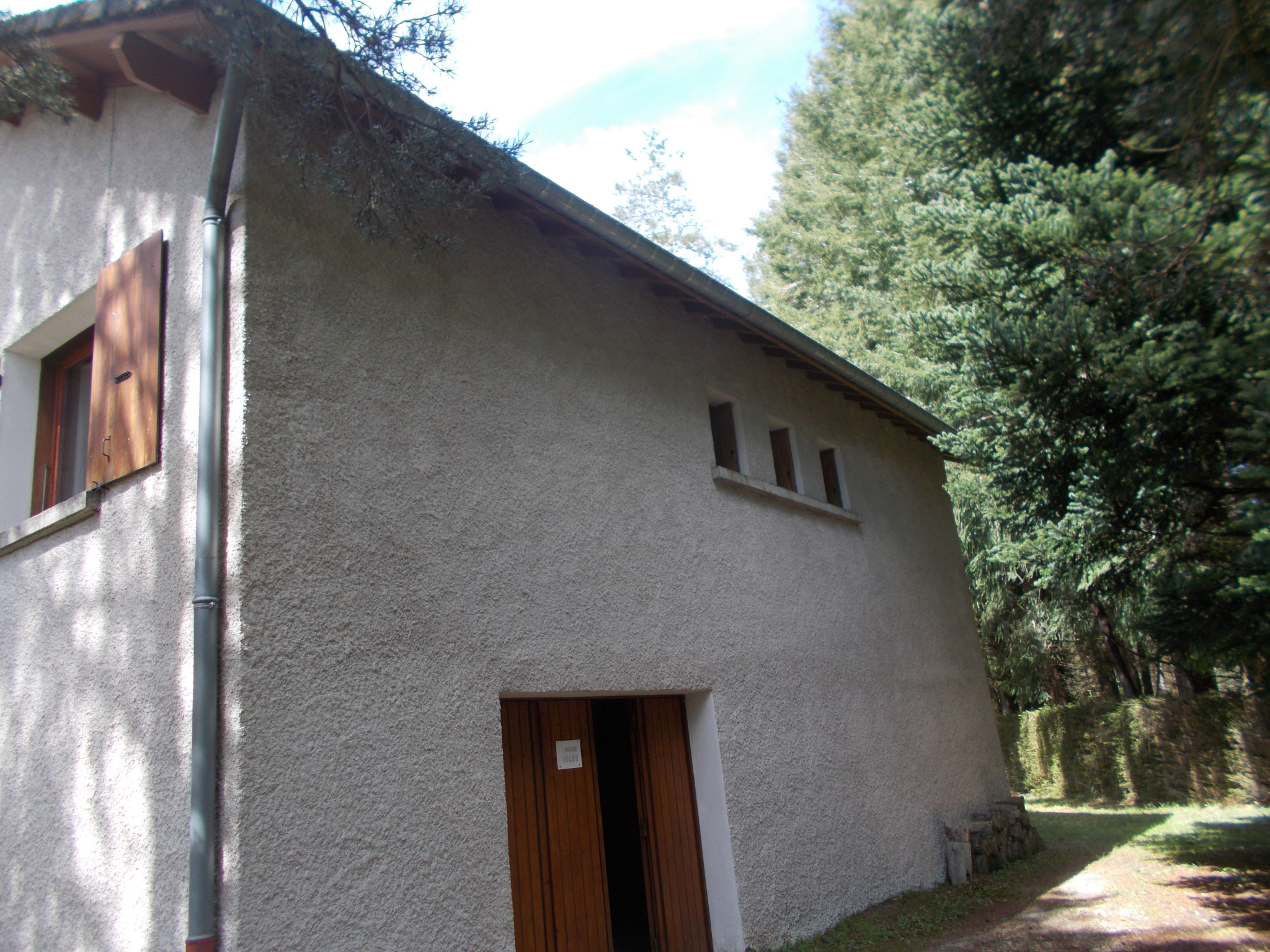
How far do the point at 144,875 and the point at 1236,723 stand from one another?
15767 mm

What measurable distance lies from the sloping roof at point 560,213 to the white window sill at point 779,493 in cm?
130

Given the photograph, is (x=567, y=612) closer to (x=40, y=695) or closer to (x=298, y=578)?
(x=298, y=578)

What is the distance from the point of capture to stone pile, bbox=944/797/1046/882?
27.3 ft

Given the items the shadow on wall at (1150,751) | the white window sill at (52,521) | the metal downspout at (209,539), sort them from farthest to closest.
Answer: the shadow on wall at (1150,751)
the white window sill at (52,521)
the metal downspout at (209,539)

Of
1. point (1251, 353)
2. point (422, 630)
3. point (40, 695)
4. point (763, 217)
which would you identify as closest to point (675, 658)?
point (422, 630)

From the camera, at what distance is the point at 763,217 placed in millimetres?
23062

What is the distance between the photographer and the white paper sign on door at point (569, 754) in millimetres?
5453

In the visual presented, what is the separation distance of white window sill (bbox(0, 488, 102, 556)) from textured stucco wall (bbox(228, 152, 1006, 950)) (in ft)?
4.05

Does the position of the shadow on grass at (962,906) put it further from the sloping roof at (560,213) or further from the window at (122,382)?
the window at (122,382)

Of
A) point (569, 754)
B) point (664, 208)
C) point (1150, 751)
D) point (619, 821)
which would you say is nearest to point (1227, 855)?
point (1150, 751)

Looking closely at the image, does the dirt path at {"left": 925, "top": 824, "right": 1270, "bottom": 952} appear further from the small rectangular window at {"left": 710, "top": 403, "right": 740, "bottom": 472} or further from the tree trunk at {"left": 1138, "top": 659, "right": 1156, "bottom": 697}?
the tree trunk at {"left": 1138, "top": 659, "right": 1156, "bottom": 697}

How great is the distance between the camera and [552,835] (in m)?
5.23

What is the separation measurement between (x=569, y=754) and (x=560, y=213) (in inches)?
136

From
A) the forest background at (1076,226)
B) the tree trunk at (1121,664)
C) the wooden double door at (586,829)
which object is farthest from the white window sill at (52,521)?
the tree trunk at (1121,664)
